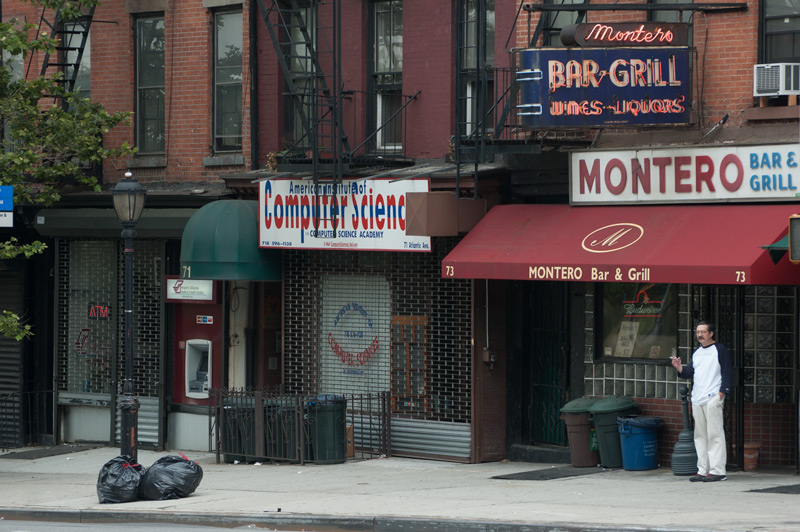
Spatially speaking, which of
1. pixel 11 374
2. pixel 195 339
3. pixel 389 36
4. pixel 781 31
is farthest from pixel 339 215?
pixel 11 374

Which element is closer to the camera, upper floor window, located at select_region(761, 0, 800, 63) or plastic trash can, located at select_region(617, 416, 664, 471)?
upper floor window, located at select_region(761, 0, 800, 63)

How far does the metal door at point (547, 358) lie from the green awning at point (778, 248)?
11.5 feet

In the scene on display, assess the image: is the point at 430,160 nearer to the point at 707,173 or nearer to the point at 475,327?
the point at 475,327

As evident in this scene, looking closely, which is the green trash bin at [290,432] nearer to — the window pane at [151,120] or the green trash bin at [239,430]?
the green trash bin at [239,430]

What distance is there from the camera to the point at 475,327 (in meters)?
17.1

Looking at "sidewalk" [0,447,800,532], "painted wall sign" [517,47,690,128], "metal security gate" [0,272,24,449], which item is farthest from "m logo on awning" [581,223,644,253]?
"metal security gate" [0,272,24,449]

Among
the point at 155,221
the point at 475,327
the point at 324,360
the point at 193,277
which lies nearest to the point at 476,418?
the point at 475,327

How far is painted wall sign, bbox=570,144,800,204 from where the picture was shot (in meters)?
14.5

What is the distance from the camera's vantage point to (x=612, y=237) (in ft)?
50.5

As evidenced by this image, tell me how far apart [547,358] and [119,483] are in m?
5.82

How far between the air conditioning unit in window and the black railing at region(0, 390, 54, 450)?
1248 centimetres

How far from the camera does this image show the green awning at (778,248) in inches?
542

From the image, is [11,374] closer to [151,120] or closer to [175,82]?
[151,120]

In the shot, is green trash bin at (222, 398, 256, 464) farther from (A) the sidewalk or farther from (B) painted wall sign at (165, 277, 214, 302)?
(B) painted wall sign at (165, 277, 214, 302)
